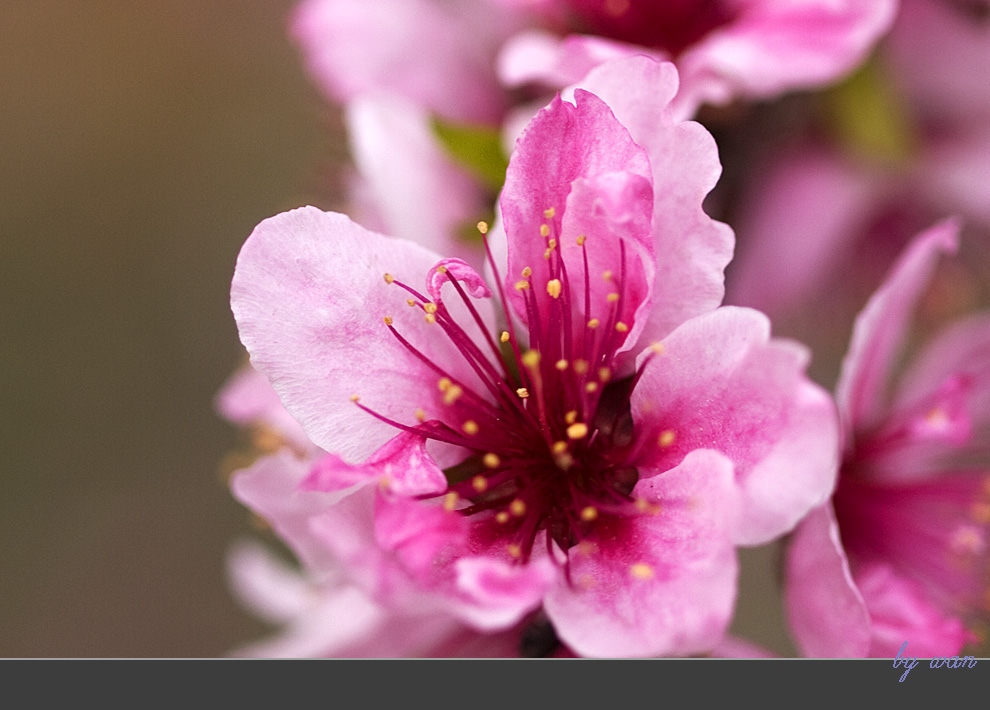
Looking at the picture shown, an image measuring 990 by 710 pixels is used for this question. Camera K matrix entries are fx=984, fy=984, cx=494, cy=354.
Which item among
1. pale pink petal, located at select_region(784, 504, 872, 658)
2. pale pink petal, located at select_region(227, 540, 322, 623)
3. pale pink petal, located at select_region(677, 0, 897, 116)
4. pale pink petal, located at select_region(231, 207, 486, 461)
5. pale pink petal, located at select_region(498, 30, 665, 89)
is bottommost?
pale pink petal, located at select_region(227, 540, 322, 623)

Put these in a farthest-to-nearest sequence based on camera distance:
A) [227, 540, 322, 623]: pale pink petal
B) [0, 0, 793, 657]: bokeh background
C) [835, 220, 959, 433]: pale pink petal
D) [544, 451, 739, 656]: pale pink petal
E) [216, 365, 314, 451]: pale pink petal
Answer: [0, 0, 793, 657]: bokeh background, [227, 540, 322, 623]: pale pink petal, [216, 365, 314, 451]: pale pink petal, [835, 220, 959, 433]: pale pink petal, [544, 451, 739, 656]: pale pink petal

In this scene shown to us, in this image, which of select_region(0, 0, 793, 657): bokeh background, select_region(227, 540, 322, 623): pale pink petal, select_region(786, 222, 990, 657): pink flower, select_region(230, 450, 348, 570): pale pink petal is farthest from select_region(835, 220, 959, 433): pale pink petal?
select_region(0, 0, 793, 657): bokeh background

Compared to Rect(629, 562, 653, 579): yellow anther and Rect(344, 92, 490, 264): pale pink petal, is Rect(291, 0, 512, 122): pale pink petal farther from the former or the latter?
Rect(629, 562, 653, 579): yellow anther

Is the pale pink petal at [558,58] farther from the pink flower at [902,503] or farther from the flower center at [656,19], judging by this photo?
the pink flower at [902,503]

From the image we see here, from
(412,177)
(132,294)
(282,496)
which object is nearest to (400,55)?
(412,177)
